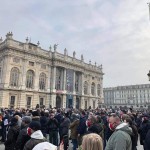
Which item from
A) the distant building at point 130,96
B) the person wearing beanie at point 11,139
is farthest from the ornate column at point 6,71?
the distant building at point 130,96

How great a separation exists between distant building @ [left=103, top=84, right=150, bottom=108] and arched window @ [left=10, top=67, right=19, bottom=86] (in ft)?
263

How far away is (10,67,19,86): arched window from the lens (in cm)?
3222

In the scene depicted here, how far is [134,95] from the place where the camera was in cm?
10762

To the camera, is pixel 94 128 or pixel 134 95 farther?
pixel 134 95

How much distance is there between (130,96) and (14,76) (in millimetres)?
88074

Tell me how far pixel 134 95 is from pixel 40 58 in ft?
271

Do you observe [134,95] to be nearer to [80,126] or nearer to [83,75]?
[83,75]

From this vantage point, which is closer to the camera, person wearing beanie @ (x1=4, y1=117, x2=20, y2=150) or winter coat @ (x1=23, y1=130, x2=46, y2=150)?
winter coat @ (x1=23, y1=130, x2=46, y2=150)

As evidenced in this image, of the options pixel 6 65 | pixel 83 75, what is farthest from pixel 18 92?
pixel 83 75

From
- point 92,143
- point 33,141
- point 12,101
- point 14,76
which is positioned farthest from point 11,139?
point 14,76

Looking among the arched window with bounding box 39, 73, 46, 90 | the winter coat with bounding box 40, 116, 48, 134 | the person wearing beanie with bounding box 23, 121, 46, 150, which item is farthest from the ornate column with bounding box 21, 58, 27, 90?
the person wearing beanie with bounding box 23, 121, 46, 150

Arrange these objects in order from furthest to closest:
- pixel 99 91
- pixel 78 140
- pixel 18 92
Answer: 1. pixel 99 91
2. pixel 18 92
3. pixel 78 140

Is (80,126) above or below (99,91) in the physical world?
below

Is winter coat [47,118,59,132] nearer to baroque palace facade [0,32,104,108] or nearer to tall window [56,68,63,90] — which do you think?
baroque palace facade [0,32,104,108]
